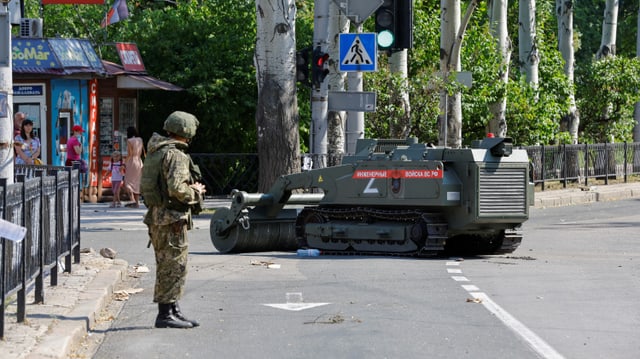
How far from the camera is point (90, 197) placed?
2972cm

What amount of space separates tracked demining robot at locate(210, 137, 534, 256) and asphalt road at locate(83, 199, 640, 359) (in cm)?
45

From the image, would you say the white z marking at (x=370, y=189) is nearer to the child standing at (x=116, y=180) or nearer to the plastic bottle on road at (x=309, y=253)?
the plastic bottle on road at (x=309, y=253)

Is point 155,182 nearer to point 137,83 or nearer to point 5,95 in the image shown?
point 5,95

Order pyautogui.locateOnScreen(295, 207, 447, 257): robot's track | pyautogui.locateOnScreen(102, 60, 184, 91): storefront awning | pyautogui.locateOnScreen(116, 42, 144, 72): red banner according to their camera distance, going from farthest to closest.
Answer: pyautogui.locateOnScreen(116, 42, 144, 72): red banner
pyautogui.locateOnScreen(102, 60, 184, 91): storefront awning
pyautogui.locateOnScreen(295, 207, 447, 257): robot's track

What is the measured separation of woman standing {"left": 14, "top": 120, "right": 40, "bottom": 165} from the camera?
75.1ft

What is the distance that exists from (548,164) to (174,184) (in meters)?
25.0

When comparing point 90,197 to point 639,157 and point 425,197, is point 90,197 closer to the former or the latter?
point 425,197

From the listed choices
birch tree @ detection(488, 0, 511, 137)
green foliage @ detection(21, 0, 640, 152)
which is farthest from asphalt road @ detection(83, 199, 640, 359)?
birch tree @ detection(488, 0, 511, 137)

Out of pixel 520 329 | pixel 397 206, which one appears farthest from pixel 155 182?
pixel 397 206

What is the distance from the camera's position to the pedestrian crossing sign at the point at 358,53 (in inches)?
852

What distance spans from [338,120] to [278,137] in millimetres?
1835

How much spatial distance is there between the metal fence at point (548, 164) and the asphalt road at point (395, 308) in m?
9.19

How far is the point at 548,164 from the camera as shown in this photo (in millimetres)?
34281

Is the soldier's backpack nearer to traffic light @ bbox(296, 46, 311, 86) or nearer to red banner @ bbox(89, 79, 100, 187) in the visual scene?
traffic light @ bbox(296, 46, 311, 86)
